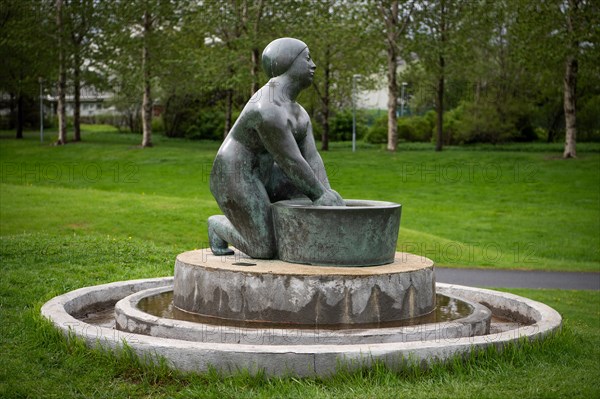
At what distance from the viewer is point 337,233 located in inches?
271

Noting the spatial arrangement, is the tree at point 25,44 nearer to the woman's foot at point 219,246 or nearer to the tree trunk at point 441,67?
the tree trunk at point 441,67

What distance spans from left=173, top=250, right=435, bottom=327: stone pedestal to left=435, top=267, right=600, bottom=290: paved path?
6203mm

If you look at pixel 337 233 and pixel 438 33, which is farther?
pixel 438 33

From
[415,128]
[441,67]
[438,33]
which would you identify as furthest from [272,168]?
[415,128]

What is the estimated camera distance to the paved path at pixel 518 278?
12.9 metres

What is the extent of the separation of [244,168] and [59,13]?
102 feet

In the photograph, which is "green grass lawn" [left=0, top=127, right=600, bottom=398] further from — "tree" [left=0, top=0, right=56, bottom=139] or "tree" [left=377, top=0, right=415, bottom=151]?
"tree" [left=0, top=0, right=56, bottom=139]

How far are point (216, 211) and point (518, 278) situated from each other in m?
7.35

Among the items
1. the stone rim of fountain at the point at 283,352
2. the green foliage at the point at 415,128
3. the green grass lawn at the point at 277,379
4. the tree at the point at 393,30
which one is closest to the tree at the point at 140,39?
the tree at the point at 393,30

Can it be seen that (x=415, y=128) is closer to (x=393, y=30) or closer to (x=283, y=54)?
(x=393, y=30)

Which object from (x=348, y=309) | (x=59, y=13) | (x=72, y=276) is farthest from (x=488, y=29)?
(x=348, y=309)

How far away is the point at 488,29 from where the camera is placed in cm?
3256

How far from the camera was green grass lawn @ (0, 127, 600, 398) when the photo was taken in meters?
5.62

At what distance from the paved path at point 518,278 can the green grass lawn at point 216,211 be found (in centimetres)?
67
